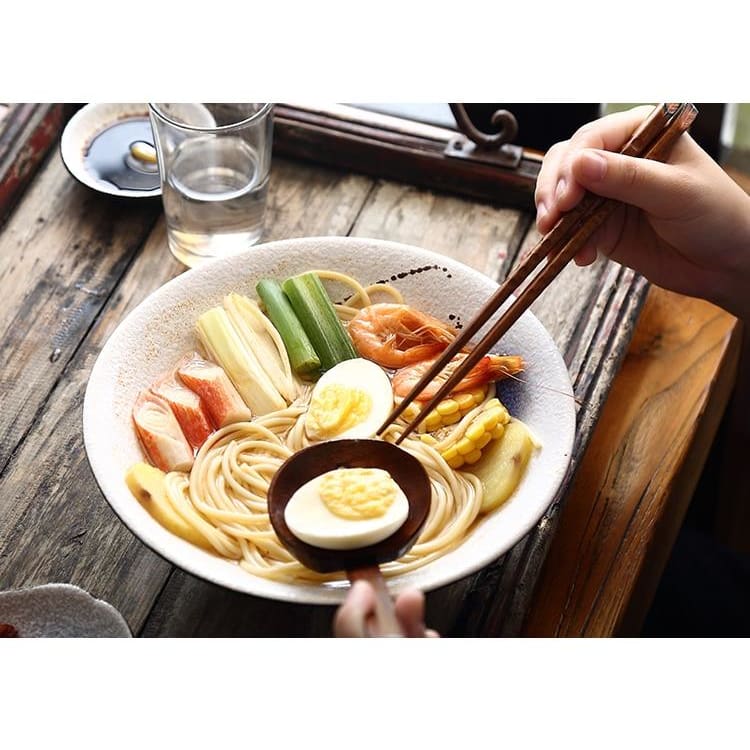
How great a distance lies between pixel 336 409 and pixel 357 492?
0.76 ft

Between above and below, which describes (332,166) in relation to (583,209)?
below

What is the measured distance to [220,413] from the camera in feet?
5.42

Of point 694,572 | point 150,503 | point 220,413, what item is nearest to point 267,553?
point 150,503

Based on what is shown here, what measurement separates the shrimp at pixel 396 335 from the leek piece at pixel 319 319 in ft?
0.09

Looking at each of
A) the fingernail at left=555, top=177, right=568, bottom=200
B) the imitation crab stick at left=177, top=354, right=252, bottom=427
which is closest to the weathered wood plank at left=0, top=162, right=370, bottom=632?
the imitation crab stick at left=177, top=354, right=252, bottom=427

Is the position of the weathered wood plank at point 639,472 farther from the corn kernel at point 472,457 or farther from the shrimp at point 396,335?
the shrimp at point 396,335

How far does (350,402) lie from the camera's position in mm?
1626

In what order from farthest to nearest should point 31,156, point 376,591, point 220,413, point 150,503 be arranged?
point 31,156 → point 220,413 → point 150,503 → point 376,591

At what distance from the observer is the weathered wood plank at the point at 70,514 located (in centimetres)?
158

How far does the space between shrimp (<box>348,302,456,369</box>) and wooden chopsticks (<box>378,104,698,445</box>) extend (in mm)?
185

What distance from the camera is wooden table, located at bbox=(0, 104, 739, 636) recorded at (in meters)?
1.57

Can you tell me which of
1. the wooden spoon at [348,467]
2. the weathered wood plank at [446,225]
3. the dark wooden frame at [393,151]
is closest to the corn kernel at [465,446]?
the wooden spoon at [348,467]

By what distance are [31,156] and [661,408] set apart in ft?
4.55
